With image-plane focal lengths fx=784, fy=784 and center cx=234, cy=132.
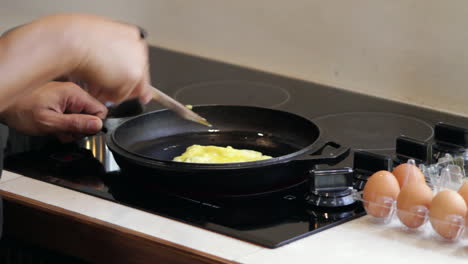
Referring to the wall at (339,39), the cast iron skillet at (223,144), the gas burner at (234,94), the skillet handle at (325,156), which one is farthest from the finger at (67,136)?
the wall at (339,39)

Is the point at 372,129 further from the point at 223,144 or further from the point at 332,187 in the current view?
the point at 332,187

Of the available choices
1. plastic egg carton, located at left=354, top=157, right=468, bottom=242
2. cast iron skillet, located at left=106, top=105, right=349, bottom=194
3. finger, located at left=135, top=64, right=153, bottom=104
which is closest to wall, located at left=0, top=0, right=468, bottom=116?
cast iron skillet, located at left=106, top=105, right=349, bottom=194

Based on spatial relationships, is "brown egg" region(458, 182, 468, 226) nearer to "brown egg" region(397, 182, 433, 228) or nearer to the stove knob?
"brown egg" region(397, 182, 433, 228)

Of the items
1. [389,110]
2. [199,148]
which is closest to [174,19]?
[389,110]

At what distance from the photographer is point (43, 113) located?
1480 millimetres

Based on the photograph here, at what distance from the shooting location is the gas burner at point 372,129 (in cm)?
154

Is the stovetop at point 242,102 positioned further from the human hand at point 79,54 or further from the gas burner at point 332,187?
the human hand at point 79,54

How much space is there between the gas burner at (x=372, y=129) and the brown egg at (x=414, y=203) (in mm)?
349

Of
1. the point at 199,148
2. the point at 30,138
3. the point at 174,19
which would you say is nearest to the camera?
the point at 199,148

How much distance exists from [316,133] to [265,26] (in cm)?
67

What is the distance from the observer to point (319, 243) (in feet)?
3.66

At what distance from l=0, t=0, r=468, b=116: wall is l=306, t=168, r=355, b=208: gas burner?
59 cm

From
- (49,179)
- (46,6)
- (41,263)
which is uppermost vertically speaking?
(46,6)

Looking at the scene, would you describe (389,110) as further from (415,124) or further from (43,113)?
(43,113)
